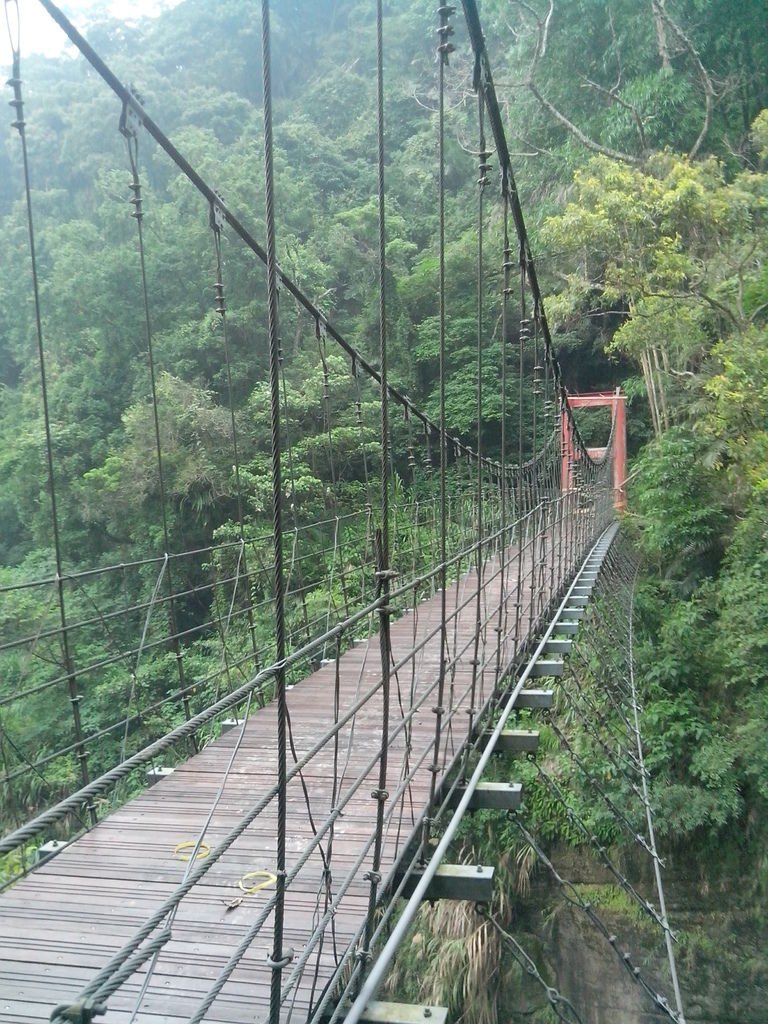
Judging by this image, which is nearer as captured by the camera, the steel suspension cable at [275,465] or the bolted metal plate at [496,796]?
the steel suspension cable at [275,465]

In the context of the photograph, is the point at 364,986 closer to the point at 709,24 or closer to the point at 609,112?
the point at 609,112

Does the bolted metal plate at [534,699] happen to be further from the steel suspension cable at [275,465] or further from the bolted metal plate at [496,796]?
the steel suspension cable at [275,465]

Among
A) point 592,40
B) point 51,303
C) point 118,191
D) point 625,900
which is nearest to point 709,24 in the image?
point 592,40

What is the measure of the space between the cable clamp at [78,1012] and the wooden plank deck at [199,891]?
305mm

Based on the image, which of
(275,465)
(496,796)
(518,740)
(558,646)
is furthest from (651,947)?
(275,465)

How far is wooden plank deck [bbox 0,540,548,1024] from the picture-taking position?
3.47 feet

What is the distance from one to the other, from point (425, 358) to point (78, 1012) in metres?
9.04

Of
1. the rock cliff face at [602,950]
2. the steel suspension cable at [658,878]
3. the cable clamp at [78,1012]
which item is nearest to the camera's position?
the cable clamp at [78,1012]

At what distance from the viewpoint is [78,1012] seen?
51cm

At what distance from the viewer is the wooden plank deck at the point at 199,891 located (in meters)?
1.06

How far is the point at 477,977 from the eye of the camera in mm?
3887

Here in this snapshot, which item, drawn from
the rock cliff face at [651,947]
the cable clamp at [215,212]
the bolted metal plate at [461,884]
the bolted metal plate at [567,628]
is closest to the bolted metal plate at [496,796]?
the bolted metal plate at [461,884]

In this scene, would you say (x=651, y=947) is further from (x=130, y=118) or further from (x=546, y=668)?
(x=130, y=118)

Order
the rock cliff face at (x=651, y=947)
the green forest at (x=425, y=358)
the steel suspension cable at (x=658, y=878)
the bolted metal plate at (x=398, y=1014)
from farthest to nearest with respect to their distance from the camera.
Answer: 1. the green forest at (x=425, y=358)
2. the rock cliff face at (x=651, y=947)
3. the steel suspension cable at (x=658, y=878)
4. the bolted metal plate at (x=398, y=1014)
